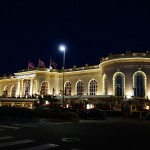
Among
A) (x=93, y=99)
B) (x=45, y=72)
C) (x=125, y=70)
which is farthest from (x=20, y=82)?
(x=125, y=70)

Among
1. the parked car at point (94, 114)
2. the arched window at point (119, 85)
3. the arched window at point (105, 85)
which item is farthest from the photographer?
the arched window at point (105, 85)

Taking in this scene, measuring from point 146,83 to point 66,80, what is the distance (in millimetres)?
22578

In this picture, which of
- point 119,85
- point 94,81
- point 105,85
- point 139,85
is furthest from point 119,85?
point 94,81

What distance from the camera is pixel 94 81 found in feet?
202

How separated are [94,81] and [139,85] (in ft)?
42.9

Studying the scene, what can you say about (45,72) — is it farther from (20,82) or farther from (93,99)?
(93,99)

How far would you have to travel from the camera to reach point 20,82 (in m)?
72.4

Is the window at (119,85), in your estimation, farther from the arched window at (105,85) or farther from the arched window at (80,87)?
the arched window at (80,87)

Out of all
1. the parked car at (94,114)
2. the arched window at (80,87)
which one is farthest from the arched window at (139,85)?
A: the parked car at (94,114)

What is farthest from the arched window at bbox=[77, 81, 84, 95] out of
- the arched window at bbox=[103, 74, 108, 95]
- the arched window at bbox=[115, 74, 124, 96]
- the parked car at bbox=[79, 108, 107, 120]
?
the parked car at bbox=[79, 108, 107, 120]

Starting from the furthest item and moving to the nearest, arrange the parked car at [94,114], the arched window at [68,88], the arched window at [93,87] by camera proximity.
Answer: the arched window at [68,88], the arched window at [93,87], the parked car at [94,114]

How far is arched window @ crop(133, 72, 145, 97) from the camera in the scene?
5103 cm

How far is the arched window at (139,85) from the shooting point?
167 feet

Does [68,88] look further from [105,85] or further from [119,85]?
[119,85]
